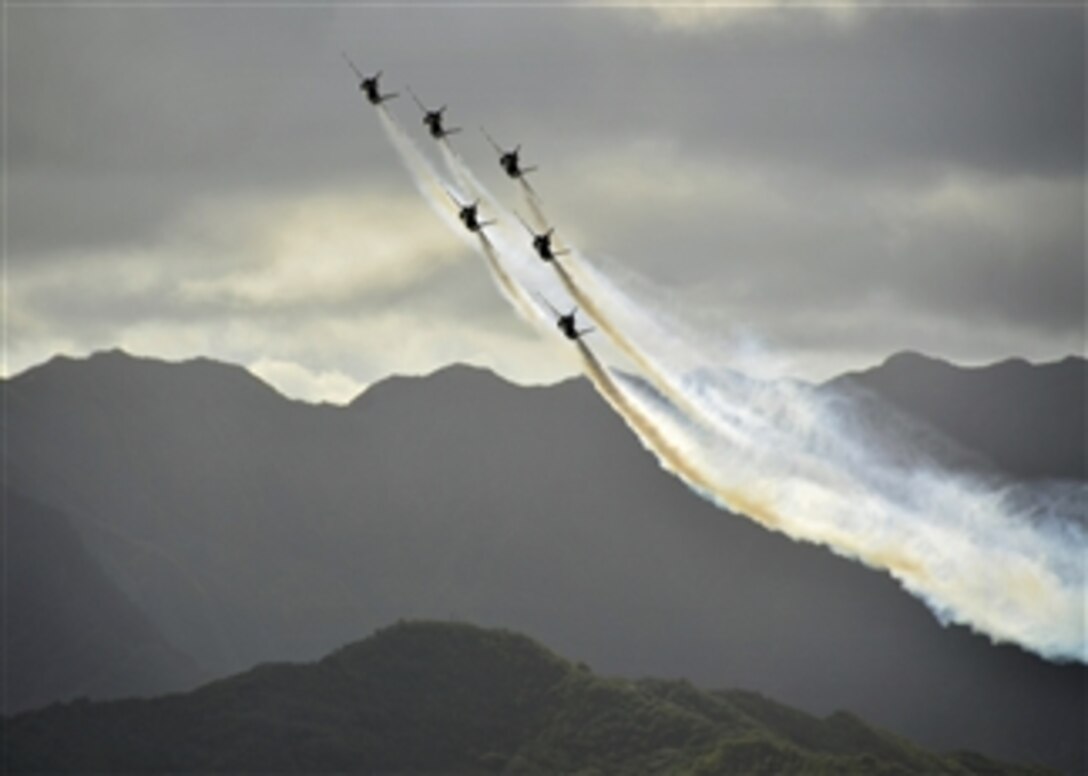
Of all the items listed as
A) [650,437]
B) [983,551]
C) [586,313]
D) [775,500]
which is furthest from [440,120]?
[983,551]

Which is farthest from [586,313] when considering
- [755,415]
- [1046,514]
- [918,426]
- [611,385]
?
[1046,514]

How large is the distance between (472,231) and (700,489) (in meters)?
34.3

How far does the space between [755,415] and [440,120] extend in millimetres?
43332

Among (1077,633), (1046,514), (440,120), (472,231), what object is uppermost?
(440,120)

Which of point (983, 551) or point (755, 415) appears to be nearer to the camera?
point (983, 551)

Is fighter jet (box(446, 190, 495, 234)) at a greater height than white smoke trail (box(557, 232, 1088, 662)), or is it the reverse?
fighter jet (box(446, 190, 495, 234))

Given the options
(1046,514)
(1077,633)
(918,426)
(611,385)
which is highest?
(611,385)

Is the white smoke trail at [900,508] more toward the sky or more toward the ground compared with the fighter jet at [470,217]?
more toward the ground

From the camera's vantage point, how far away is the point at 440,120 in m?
190

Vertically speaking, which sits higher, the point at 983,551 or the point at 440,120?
the point at 440,120

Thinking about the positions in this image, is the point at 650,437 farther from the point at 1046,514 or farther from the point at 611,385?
the point at 1046,514

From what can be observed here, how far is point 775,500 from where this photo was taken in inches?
7096

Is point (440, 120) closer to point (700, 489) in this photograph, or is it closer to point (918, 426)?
point (700, 489)

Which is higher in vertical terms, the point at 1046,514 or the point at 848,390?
the point at 848,390
